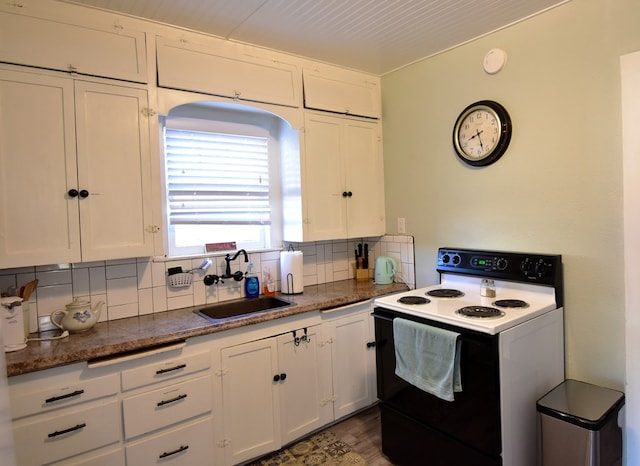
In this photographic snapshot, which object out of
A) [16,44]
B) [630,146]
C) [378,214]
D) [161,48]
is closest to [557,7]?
[630,146]

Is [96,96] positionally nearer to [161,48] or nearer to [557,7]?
[161,48]

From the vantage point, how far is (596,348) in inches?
77.2

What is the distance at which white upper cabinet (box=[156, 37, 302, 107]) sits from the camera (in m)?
2.13

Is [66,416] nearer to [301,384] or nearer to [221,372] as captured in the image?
[221,372]

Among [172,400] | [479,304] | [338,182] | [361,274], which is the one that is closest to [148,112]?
[338,182]

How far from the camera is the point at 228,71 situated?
91.2 inches

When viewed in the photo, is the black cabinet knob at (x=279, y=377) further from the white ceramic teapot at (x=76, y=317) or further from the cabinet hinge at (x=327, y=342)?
the white ceramic teapot at (x=76, y=317)

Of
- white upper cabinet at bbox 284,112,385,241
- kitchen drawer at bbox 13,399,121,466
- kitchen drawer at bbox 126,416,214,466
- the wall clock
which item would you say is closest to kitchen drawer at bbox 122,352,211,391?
kitchen drawer at bbox 13,399,121,466

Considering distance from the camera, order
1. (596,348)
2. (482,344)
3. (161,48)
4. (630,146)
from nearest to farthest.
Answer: (482,344) → (630,146) → (596,348) → (161,48)

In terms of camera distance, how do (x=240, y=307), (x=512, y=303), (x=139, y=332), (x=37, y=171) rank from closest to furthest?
1. (x=37, y=171)
2. (x=139, y=332)
3. (x=512, y=303)
4. (x=240, y=307)

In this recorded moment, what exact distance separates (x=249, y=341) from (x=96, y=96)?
57.2 inches

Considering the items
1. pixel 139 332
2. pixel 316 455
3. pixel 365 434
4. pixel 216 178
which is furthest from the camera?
pixel 216 178

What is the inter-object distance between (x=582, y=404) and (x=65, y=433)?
2248 mm

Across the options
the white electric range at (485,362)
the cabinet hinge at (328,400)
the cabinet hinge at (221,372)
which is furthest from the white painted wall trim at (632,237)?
the cabinet hinge at (221,372)
